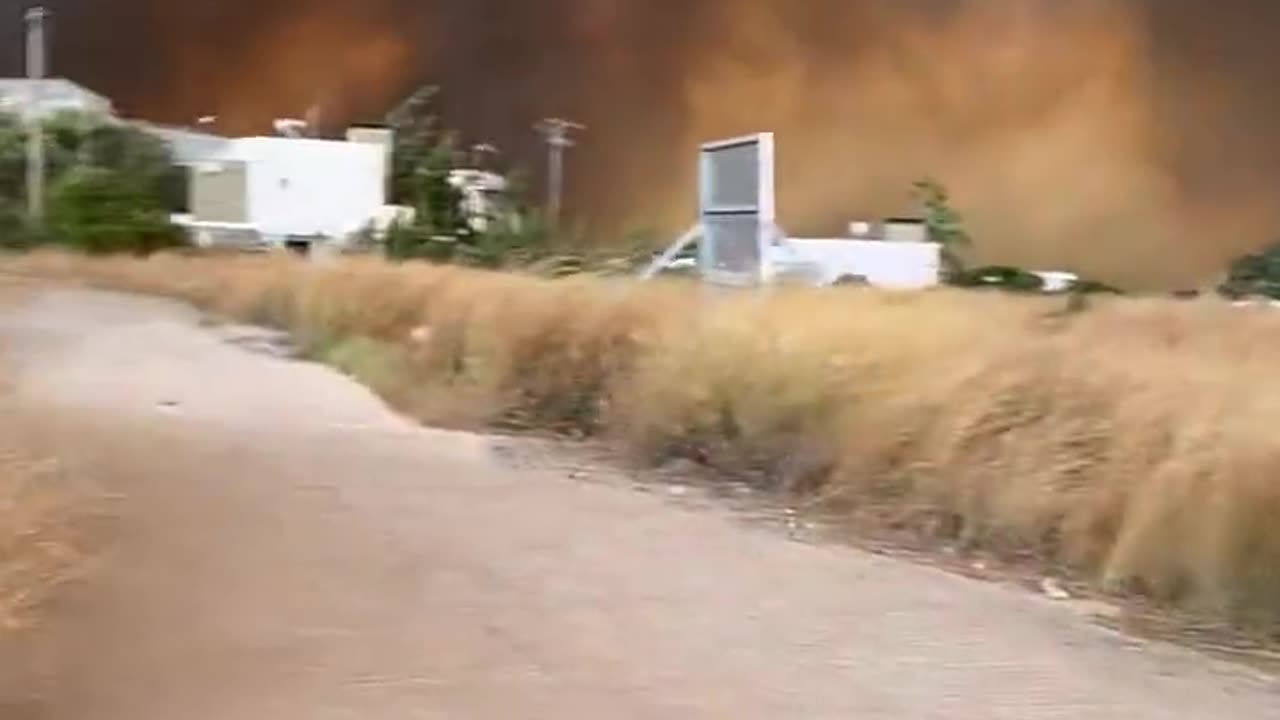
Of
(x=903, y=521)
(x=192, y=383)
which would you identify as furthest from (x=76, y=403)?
(x=903, y=521)

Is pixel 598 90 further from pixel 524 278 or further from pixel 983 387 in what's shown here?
pixel 983 387

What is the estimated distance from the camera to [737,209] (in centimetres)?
1094

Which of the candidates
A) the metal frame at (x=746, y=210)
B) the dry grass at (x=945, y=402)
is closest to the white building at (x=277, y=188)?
the metal frame at (x=746, y=210)

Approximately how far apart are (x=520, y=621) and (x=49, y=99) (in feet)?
133

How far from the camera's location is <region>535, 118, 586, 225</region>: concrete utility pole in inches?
1260

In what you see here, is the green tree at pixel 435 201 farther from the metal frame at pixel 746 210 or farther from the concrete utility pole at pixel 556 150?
the metal frame at pixel 746 210

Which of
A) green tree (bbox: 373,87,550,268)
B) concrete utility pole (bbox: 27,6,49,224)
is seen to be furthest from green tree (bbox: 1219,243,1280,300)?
concrete utility pole (bbox: 27,6,49,224)

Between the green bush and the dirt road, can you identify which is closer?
the dirt road

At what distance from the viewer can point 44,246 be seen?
1357 inches

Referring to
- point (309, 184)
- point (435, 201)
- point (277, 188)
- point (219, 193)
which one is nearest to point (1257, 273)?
point (435, 201)

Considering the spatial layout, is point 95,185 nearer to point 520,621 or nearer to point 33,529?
point 33,529

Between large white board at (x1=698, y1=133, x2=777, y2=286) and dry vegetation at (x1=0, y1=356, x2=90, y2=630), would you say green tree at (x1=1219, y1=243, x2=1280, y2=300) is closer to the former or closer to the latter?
large white board at (x1=698, y1=133, x2=777, y2=286)

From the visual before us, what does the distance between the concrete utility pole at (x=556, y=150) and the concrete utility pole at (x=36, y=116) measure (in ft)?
35.1

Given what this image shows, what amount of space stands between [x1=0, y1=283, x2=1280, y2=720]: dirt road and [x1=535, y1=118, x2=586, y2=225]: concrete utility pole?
969 inches
